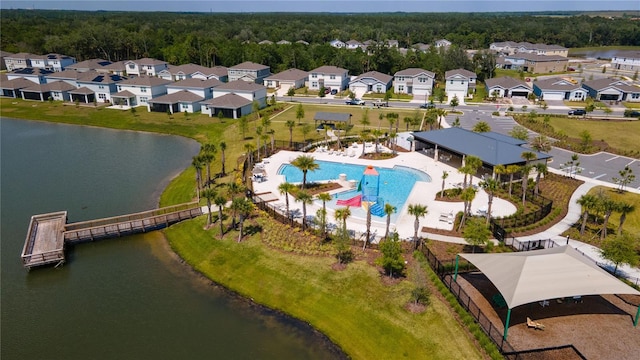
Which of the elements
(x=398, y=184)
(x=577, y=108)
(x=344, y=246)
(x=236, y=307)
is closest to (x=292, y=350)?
(x=236, y=307)

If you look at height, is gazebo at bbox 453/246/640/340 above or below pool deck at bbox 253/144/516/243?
above

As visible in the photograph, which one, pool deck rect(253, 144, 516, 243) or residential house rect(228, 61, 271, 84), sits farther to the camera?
residential house rect(228, 61, 271, 84)

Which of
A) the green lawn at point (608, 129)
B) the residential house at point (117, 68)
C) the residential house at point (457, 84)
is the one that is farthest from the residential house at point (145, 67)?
the green lawn at point (608, 129)

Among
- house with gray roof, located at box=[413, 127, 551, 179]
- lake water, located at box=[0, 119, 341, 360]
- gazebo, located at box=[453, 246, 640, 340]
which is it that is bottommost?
lake water, located at box=[0, 119, 341, 360]

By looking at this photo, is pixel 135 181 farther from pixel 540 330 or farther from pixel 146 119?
pixel 540 330

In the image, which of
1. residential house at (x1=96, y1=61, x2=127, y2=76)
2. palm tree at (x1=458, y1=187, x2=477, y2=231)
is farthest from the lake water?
residential house at (x1=96, y1=61, x2=127, y2=76)

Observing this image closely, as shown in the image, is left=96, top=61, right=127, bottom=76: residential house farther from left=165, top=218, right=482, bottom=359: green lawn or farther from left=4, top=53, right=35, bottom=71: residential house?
left=165, top=218, right=482, bottom=359: green lawn

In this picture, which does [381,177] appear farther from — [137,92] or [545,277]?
[137,92]
